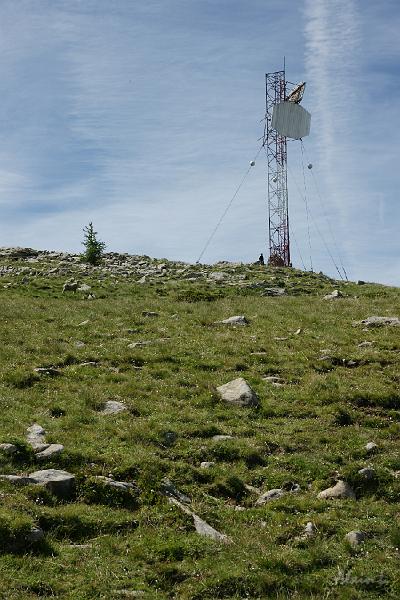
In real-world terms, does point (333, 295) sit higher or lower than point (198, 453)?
higher

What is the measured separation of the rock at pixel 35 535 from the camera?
11.9 meters

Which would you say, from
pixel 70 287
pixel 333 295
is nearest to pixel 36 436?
pixel 70 287

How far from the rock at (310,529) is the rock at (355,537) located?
1.96 ft

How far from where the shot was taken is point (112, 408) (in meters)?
18.2

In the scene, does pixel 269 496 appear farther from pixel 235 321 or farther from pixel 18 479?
pixel 235 321

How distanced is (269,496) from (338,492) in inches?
59.0

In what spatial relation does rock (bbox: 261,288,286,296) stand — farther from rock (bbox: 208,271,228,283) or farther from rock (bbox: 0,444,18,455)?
rock (bbox: 0,444,18,455)

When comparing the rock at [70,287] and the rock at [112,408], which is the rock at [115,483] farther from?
the rock at [70,287]

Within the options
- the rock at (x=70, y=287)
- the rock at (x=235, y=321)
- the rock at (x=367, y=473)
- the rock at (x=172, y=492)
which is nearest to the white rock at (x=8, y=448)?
the rock at (x=172, y=492)

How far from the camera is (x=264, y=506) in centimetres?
1397

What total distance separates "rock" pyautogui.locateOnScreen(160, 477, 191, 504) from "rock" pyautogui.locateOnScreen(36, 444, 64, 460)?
246cm

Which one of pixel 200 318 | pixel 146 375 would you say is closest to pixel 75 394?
pixel 146 375

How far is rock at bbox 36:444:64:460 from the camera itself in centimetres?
1470

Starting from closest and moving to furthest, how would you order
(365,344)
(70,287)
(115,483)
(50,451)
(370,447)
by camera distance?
(115,483)
(50,451)
(370,447)
(365,344)
(70,287)
